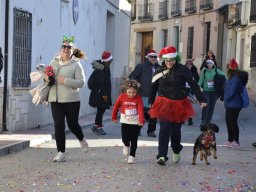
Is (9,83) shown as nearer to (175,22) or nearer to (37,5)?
(37,5)

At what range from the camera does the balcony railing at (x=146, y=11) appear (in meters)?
48.2

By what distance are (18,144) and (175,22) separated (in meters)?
34.9

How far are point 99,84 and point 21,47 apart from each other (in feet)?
6.25

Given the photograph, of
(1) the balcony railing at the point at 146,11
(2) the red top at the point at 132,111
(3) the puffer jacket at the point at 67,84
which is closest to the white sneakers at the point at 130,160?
(2) the red top at the point at 132,111

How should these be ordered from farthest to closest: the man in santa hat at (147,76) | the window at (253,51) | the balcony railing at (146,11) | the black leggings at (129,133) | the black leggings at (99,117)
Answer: the balcony railing at (146,11) → the window at (253,51) → the black leggings at (99,117) → the man in santa hat at (147,76) → the black leggings at (129,133)

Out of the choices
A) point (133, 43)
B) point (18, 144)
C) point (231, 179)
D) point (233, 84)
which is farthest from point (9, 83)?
point (133, 43)

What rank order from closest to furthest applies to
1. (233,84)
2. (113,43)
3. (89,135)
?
(233,84) → (89,135) → (113,43)

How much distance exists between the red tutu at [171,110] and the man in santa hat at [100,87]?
4615mm

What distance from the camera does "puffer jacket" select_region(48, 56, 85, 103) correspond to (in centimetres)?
962

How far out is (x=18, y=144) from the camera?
1106cm

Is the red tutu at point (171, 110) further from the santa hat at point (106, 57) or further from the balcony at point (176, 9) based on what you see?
the balcony at point (176, 9)

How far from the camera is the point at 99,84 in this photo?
1417 centimetres

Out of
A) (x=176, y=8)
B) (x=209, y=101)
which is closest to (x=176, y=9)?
(x=176, y=8)

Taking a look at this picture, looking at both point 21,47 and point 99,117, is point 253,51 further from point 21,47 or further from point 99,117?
point 21,47
